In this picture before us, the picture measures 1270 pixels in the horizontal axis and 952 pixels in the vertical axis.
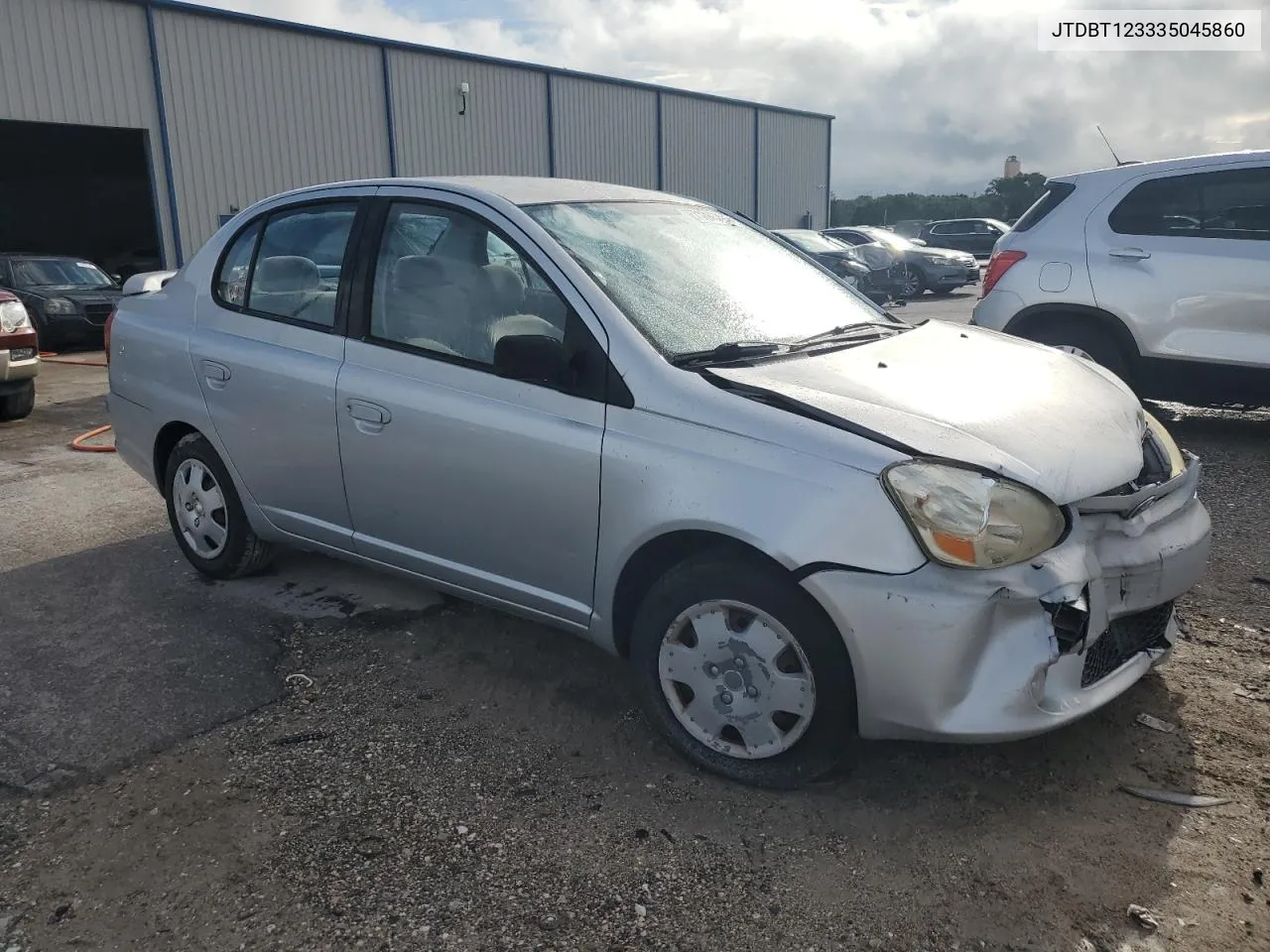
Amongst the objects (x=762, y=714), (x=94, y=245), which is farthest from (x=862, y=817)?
(x=94, y=245)

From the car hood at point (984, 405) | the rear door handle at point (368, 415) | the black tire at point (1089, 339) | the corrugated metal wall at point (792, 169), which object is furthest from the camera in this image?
the corrugated metal wall at point (792, 169)

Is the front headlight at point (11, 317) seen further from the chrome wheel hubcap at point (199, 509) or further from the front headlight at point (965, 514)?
the front headlight at point (965, 514)

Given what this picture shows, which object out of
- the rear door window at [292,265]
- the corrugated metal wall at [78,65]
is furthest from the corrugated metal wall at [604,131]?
the rear door window at [292,265]

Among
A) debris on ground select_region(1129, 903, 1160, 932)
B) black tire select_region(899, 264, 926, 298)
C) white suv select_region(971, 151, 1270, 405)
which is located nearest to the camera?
debris on ground select_region(1129, 903, 1160, 932)

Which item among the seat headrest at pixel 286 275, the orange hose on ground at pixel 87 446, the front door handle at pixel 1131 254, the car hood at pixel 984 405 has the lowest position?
the orange hose on ground at pixel 87 446

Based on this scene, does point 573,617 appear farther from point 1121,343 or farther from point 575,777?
point 1121,343

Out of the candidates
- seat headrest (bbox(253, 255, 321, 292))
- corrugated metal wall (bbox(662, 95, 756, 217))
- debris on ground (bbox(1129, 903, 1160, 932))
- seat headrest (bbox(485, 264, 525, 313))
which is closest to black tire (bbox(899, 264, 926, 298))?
corrugated metal wall (bbox(662, 95, 756, 217))

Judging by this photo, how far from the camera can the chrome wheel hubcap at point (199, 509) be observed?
4582 mm

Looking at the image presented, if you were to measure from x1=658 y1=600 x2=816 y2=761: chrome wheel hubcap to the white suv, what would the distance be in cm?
418

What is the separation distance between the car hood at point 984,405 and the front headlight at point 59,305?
13807 millimetres

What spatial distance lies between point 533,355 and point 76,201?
104 ft

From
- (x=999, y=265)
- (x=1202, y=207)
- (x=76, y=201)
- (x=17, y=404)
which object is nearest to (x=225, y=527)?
(x=999, y=265)

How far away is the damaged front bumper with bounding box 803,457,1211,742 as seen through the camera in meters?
2.58

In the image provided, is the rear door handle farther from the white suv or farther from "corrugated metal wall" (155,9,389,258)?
"corrugated metal wall" (155,9,389,258)
